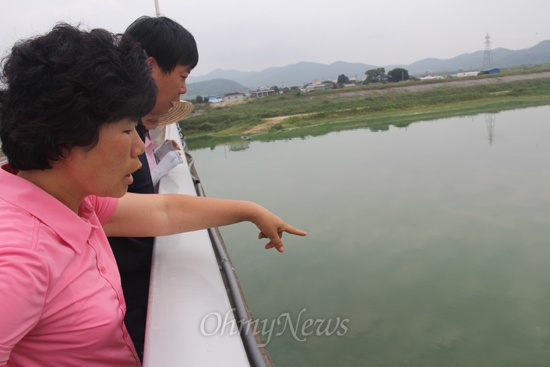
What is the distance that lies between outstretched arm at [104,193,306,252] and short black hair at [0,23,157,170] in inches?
12.8

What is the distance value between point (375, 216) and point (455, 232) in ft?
3.19

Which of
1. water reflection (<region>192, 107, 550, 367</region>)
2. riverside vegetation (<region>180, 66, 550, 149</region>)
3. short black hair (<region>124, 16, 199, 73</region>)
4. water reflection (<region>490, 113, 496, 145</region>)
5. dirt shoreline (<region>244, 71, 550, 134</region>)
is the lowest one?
water reflection (<region>192, 107, 550, 367</region>)

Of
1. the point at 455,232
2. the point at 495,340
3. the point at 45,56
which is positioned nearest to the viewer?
the point at 45,56

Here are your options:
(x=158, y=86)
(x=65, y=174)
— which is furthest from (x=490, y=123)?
(x=65, y=174)

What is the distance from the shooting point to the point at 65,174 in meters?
0.58

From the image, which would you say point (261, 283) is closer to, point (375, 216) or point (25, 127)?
point (375, 216)

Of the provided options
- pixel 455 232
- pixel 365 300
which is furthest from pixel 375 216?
pixel 365 300

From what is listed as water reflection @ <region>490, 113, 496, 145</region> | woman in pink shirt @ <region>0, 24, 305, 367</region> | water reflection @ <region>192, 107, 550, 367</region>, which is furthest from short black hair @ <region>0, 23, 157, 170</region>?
water reflection @ <region>490, 113, 496, 145</region>

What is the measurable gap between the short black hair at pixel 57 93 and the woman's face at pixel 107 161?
0.02 m

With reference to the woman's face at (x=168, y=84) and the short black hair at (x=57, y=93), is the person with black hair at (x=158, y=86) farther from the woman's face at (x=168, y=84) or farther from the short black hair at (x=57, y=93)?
the short black hair at (x=57, y=93)

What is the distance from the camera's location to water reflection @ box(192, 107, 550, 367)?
287 centimetres

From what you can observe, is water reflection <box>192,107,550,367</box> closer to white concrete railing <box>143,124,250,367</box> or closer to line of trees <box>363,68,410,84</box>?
white concrete railing <box>143,124,250,367</box>

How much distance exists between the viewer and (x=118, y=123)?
23.0 inches

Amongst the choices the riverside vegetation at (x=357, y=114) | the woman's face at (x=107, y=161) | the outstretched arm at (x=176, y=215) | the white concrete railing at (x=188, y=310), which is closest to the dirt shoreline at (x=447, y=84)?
the riverside vegetation at (x=357, y=114)
